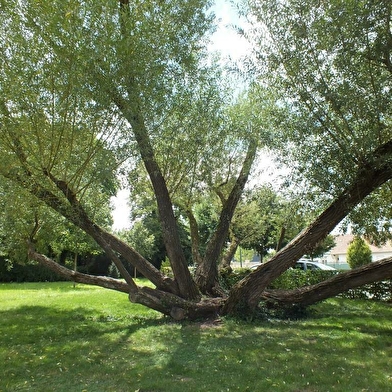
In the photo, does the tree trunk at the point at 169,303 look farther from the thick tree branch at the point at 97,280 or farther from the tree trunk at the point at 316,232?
the tree trunk at the point at 316,232

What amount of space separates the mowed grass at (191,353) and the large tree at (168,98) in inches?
42.9

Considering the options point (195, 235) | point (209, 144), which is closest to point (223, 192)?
point (195, 235)

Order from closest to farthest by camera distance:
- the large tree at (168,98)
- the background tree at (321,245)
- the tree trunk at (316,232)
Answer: the large tree at (168,98), the tree trunk at (316,232), the background tree at (321,245)

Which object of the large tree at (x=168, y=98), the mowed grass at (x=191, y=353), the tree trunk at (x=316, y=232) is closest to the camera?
the mowed grass at (x=191, y=353)

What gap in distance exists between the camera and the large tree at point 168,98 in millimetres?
6141

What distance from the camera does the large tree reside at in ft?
20.1

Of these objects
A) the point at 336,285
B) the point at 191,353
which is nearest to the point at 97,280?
the point at 191,353

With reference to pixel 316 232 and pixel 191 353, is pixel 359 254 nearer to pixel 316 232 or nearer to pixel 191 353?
pixel 316 232

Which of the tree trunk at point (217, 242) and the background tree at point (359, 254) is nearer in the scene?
the tree trunk at point (217, 242)

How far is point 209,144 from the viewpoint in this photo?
392 inches

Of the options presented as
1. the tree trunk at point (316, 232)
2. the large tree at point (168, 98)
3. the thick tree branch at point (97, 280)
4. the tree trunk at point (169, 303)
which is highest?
the large tree at point (168, 98)

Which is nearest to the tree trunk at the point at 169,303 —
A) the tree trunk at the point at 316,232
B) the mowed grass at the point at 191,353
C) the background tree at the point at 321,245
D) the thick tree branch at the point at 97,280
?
the thick tree branch at the point at 97,280

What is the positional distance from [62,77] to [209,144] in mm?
4622

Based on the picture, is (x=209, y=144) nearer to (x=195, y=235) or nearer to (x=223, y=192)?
(x=223, y=192)
